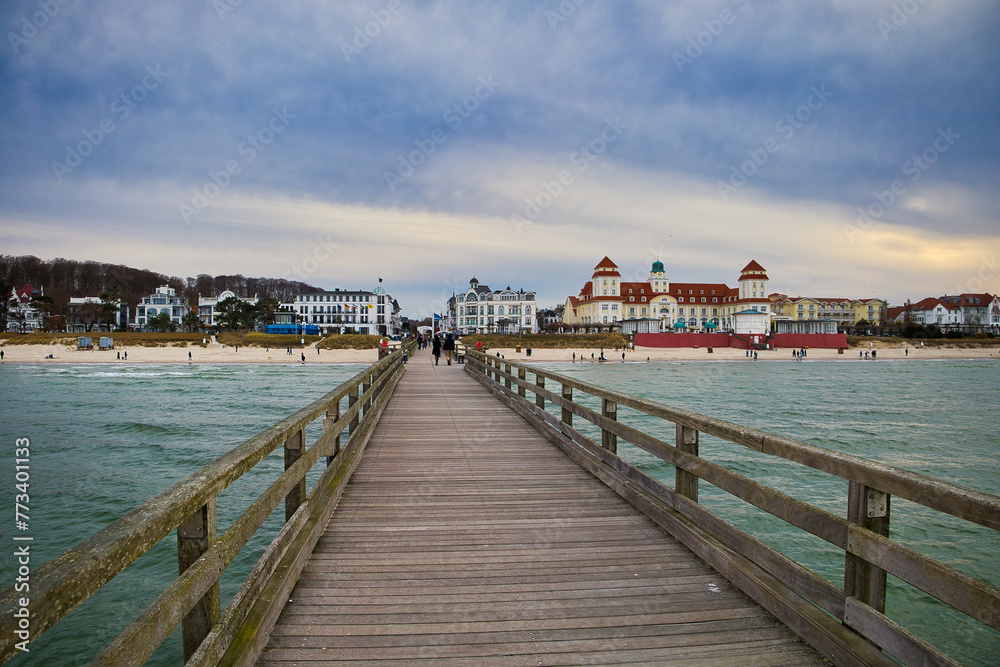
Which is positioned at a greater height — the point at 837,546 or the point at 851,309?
the point at 851,309

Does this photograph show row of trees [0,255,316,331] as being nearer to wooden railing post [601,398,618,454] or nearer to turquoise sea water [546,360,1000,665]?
turquoise sea water [546,360,1000,665]

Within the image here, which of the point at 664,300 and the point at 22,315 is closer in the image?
the point at 22,315

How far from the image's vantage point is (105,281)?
122500mm

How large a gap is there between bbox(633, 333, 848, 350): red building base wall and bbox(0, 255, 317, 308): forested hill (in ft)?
290

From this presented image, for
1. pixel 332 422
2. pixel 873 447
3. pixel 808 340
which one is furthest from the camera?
pixel 808 340

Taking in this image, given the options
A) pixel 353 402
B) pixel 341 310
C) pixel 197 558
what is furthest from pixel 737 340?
pixel 197 558

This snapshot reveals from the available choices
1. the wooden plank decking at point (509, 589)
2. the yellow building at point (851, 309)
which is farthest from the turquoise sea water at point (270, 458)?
the yellow building at point (851, 309)

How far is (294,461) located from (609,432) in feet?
10.8

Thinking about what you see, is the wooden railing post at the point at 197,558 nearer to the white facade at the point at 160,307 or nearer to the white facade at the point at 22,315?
the white facade at the point at 22,315

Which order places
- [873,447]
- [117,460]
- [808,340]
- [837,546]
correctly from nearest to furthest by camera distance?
[837,546] < [117,460] < [873,447] < [808,340]

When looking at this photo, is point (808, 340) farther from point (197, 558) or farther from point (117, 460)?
point (197, 558)

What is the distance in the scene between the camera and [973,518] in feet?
6.59

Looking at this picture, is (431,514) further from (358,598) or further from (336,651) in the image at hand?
(336,651)

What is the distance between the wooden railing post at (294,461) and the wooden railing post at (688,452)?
270 cm
